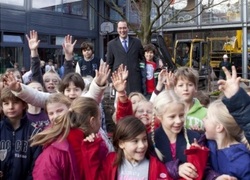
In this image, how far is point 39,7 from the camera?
25141 millimetres

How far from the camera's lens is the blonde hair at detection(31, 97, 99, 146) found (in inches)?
107

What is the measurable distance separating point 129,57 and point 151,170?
3.91 m

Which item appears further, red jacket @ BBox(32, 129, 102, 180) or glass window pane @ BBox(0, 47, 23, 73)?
glass window pane @ BBox(0, 47, 23, 73)

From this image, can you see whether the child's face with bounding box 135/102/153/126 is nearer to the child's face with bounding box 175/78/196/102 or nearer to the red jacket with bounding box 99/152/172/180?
the child's face with bounding box 175/78/196/102

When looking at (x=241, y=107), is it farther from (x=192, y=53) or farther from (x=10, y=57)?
(x=10, y=57)

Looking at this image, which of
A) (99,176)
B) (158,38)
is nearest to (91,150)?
(99,176)

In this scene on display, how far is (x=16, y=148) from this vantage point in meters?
3.18

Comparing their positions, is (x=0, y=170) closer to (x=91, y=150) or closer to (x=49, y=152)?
(x=49, y=152)

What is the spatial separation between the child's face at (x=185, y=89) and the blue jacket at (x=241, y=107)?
4.43 ft

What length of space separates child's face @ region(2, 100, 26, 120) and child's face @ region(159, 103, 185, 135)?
4.10 feet

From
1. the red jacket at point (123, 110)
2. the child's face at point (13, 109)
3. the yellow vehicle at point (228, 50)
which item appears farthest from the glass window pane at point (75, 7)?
the red jacket at point (123, 110)

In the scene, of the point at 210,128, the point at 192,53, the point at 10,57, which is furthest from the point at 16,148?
the point at 192,53

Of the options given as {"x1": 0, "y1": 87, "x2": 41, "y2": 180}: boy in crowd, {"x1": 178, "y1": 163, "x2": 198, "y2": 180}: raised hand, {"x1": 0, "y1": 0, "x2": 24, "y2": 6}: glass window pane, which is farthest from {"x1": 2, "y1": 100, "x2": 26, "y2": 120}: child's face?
{"x1": 0, "y1": 0, "x2": 24, "y2": 6}: glass window pane

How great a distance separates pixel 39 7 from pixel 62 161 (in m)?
23.8
